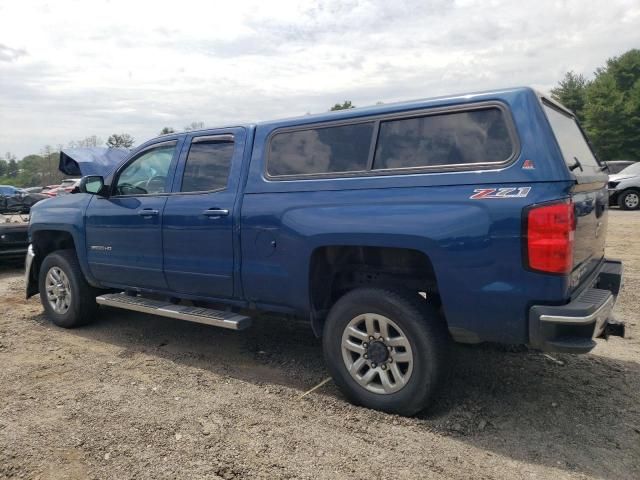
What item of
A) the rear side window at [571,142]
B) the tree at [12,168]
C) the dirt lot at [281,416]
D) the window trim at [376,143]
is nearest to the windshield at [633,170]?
the dirt lot at [281,416]

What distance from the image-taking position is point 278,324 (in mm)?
5836

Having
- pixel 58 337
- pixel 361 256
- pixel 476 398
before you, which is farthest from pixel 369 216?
Answer: pixel 58 337

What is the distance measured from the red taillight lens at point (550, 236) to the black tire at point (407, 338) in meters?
0.80

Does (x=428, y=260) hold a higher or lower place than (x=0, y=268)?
higher

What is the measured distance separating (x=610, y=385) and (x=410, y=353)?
1.74 meters

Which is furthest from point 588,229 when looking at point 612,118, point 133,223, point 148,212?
point 612,118

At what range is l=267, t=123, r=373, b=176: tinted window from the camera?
→ 3809 millimetres

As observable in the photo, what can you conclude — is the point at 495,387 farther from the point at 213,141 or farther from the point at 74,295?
the point at 74,295

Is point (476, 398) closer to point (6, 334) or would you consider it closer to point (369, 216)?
point (369, 216)

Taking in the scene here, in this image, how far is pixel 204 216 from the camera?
4.48 m

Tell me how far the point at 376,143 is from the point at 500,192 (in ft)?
3.22

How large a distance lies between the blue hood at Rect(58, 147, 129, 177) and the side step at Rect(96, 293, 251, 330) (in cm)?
1171

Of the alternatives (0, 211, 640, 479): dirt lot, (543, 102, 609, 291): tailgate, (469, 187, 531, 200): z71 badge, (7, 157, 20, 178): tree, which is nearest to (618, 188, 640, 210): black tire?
(0, 211, 640, 479): dirt lot

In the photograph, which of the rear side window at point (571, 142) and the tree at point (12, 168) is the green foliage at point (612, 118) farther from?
the tree at point (12, 168)
